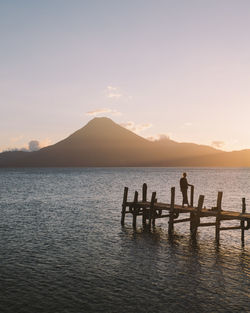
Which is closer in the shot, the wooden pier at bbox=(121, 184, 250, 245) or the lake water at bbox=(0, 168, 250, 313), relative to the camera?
the lake water at bbox=(0, 168, 250, 313)

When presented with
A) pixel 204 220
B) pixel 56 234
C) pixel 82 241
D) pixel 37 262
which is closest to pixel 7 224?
pixel 56 234

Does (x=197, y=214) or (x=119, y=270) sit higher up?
(x=197, y=214)

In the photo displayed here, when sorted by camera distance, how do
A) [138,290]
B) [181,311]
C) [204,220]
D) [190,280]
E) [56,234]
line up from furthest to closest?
[204,220], [56,234], [190,280], [138,290], [181,311]

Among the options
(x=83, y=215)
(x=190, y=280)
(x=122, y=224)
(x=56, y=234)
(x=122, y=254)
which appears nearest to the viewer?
(x=190, y=280)

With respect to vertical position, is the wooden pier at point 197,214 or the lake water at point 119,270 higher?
the wooden pier at point 197,214

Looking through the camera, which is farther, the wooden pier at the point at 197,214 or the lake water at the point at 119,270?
the wooden pier at the point at 197,214

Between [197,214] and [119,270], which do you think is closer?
[119,270]

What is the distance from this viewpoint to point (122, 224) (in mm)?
29906

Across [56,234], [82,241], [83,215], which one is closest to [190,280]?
[82,241]

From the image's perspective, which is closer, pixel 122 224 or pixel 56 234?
pixel 56 234

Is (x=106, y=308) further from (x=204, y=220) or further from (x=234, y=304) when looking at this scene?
(x=204, y=220)

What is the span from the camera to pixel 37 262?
1858 centimetres

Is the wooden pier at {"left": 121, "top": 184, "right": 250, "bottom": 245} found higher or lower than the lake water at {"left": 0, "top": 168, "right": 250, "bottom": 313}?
higher

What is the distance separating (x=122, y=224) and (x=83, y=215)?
749cm
